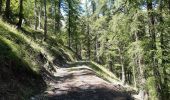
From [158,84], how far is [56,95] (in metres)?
4.90

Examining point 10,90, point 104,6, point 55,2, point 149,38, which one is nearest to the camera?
point 10,90

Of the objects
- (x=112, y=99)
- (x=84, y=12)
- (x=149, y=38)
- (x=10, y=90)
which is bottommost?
(x=112, y=99)

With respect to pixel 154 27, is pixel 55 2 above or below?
above

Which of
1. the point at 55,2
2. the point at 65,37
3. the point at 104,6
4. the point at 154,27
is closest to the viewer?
the point at 154,27

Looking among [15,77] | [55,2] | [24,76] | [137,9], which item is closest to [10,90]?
[15,77]

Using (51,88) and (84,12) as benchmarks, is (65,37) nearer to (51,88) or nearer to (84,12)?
(84,12)

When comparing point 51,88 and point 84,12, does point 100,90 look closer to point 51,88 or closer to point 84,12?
point 51,88

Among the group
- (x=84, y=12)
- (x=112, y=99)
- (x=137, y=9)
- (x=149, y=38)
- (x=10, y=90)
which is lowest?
(x=112, y=99)

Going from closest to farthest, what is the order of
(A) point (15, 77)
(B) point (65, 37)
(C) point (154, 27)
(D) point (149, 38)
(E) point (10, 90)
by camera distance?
(E) point (10, 90)
(A) point (15, 77)
(C) point (154, 27)
(D) point (149, 38)
(B) point (65, 37)

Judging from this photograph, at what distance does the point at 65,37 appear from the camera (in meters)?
61.7

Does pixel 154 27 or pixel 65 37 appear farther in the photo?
pixel 65 37

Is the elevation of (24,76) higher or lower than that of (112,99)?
higher

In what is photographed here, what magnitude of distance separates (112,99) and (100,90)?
1.37m

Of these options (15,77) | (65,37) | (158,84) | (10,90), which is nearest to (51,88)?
(15,77)
